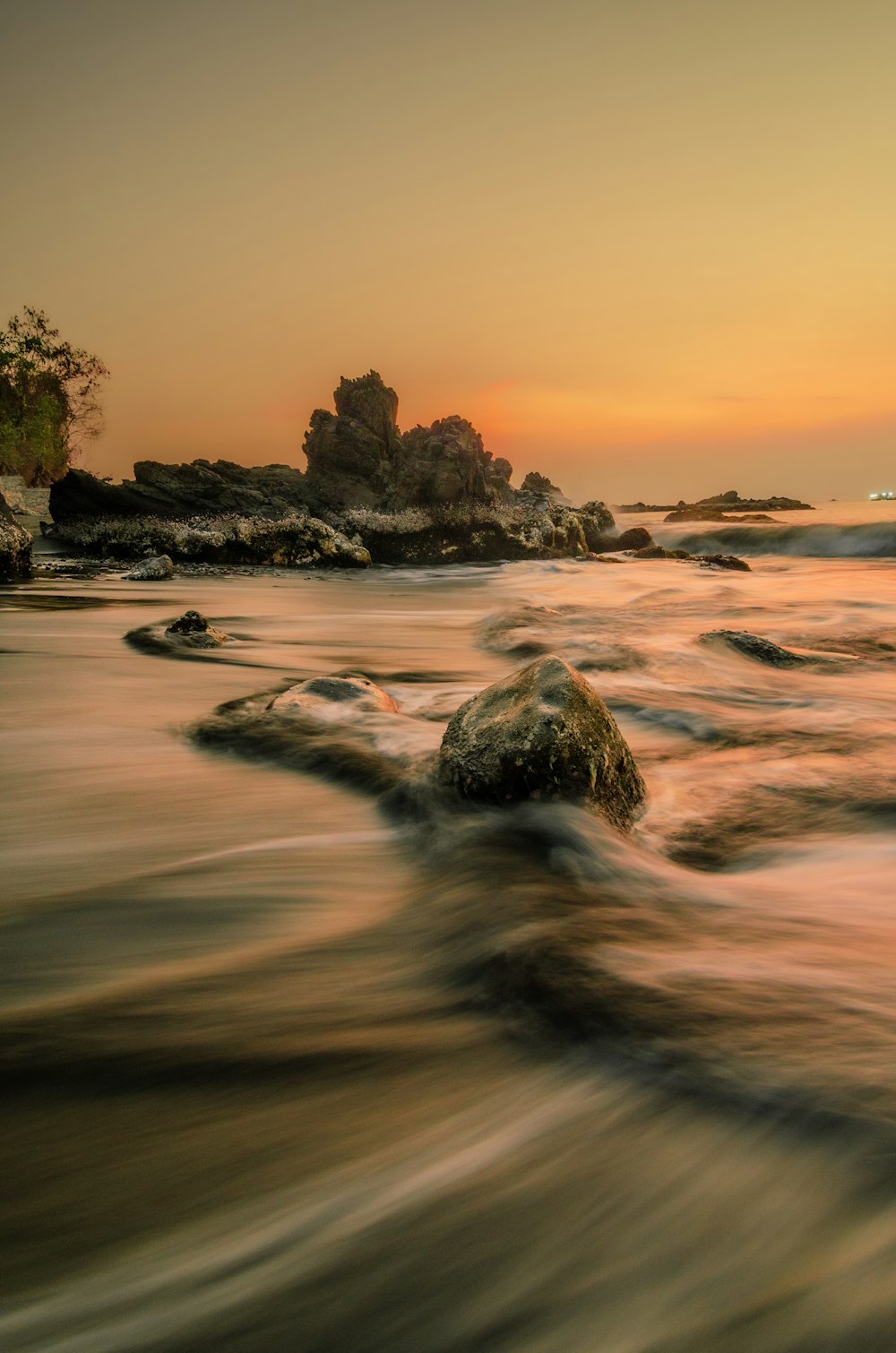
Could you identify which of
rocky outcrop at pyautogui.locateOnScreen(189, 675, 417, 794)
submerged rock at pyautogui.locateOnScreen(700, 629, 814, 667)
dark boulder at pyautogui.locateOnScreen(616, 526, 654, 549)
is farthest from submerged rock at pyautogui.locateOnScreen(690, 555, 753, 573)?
rocky outcrop at pyautogui.locateOnScreen(189, 675, 417, 794)

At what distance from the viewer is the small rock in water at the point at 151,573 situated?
17812 millimetres

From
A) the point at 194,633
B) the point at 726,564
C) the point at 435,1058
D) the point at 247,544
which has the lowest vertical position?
the point at 435,1058

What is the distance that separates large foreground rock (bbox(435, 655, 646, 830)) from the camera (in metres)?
3.46

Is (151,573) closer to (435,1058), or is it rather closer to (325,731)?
(325,731)

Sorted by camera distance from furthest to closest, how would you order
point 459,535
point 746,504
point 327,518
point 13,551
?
point 746,504
point 327,518
point 459,535
point 13,551

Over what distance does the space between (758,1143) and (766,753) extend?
12.0 feet

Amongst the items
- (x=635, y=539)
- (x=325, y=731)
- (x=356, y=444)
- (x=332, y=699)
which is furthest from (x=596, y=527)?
(x=325, y=731)

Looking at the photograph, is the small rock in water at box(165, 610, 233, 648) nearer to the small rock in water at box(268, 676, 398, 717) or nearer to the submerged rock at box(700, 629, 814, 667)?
the small rock in water at box(268, 676, 398, 717)

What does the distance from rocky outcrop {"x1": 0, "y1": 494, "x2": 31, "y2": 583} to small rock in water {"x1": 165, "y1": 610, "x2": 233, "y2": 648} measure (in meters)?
8.00

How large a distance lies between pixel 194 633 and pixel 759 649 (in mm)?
5473

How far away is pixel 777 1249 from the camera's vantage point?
1.28 m

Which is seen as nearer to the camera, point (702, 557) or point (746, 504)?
point (702, 557)

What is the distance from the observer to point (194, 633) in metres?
8.70

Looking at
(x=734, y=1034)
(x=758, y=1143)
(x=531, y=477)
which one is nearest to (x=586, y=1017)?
(x=734, y=1034)
